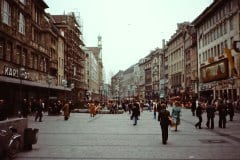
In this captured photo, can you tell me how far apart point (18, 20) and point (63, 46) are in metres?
31.7

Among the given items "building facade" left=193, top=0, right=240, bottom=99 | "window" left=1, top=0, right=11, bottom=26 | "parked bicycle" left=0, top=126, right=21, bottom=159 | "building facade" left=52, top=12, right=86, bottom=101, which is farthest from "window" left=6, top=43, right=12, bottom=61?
"building facade" left=52, top=12, right=86, bottom=101

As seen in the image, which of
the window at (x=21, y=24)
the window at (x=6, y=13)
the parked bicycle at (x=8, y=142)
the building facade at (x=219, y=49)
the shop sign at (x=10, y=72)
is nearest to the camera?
the parked bicycle at (x=8, y=142)

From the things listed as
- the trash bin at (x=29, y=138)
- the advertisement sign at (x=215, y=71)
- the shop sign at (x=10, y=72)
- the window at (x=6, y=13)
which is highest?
the window at (x=6, y=13)

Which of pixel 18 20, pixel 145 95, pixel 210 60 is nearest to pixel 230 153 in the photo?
pixel 18 20

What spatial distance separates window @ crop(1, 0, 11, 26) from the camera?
36.4 meters

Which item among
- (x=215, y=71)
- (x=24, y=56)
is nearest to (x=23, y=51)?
(x=24, y=56)

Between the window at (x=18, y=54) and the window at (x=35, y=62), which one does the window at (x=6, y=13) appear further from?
the window at (x=35, y=62)

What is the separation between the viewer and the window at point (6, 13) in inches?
1435

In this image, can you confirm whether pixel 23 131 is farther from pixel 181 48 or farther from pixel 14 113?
pixel 181 48

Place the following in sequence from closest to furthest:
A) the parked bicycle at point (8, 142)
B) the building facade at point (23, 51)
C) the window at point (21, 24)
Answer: the parked bicycle at point (8, 142)
the building facade at point (23, 51)
the window at point (21, 24)

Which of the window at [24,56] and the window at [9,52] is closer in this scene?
the window at [9,52]

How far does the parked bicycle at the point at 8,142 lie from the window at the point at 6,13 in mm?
25790

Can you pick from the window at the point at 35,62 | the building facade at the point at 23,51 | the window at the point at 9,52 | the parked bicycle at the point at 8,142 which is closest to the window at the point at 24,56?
the building facade at the point at 23,51

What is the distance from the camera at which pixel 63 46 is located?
73188 mm
